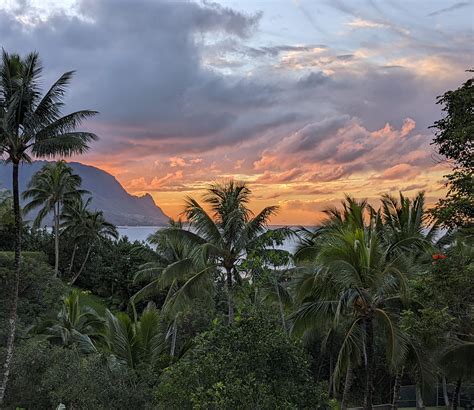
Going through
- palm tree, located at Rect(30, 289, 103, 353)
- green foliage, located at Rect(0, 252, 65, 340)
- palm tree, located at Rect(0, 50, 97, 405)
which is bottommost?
palm tree, located at Rect(30, 289, 103, 353)

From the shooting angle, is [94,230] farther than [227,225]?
Yes

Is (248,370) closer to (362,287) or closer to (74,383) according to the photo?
(362,287)

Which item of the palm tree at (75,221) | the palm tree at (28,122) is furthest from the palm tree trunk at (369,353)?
the palm tree at (75,221)

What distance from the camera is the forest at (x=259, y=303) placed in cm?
786

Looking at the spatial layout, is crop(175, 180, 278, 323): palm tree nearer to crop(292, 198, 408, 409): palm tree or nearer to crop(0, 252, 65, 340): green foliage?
crop(292, 198, 408, 409): palm tree

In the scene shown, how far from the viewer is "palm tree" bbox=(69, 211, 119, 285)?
133 feet

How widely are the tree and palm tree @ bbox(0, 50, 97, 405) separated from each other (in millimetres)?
10457

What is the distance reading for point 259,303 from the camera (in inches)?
490

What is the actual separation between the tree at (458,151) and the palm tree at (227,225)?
6.54m

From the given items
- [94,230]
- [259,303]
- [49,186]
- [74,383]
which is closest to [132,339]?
[74,383]

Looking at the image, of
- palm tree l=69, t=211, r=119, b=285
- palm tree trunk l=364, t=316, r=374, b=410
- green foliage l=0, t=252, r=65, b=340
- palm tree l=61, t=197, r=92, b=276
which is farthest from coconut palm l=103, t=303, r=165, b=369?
palm tree l=69, t=211, r=119, b=285

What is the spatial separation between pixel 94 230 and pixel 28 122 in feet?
88.8

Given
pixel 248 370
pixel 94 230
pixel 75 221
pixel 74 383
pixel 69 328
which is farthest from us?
pixel 94 230

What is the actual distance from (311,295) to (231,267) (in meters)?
3.41
